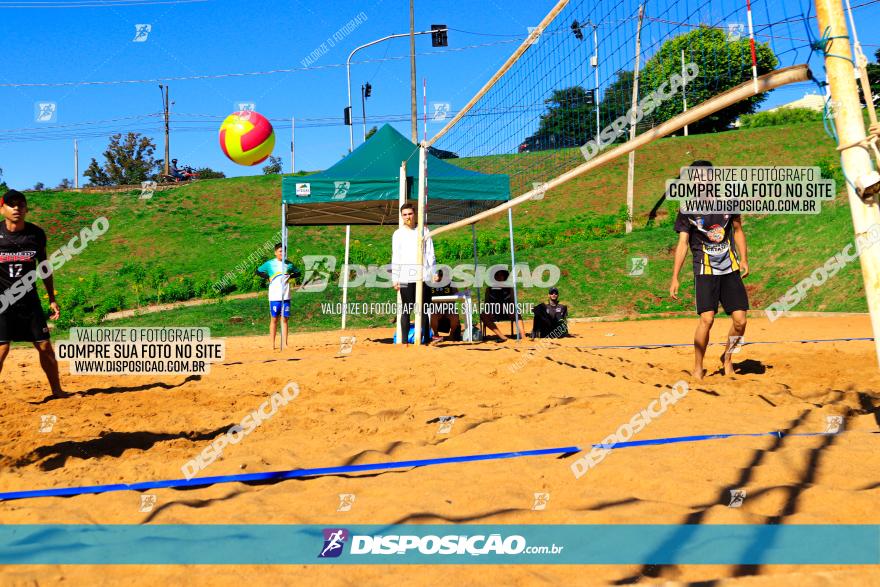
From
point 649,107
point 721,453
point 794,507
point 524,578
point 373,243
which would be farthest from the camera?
point 373,243

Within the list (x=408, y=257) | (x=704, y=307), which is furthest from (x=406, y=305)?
(x=704, y=307)

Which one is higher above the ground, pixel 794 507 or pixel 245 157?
pixel 245 157

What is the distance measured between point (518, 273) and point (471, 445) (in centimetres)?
1450

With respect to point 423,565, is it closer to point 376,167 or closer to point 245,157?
point 245,157

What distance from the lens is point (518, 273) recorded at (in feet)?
58.6

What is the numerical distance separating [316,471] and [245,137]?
6585 mm

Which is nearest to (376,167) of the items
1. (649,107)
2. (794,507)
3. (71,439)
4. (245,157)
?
(245,157)

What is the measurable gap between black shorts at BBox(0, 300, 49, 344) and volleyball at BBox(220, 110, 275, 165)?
380cm

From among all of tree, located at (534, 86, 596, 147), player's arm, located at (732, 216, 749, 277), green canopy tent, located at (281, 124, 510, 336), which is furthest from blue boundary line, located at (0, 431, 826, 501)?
green canopy tent, located at (281, 124, 510, 336)

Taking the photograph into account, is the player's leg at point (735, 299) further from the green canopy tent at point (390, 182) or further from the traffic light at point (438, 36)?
the traffic light at point (438, 36)

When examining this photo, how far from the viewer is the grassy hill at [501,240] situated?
1522cm

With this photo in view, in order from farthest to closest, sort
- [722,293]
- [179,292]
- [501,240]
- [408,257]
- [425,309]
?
[501,240], [179,292], [425,309], [408,257], [722,293]

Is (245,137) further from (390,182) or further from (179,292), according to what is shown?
(179,292)

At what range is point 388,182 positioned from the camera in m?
9.81
